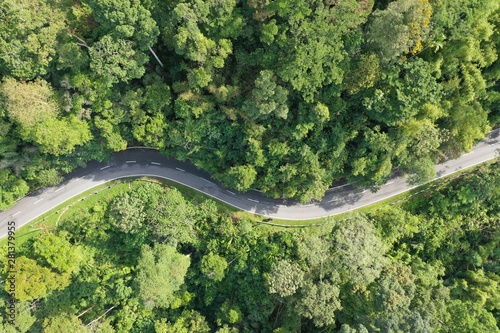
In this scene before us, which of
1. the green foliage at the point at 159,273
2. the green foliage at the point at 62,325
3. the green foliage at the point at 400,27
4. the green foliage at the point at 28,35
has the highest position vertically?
the green foliage at the point at 400,27

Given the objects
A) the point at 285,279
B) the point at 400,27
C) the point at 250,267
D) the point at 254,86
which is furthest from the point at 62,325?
the point at 400,27

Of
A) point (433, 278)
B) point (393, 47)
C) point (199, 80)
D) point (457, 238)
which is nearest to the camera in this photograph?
point (393, 47)

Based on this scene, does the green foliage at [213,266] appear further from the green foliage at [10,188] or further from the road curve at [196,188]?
the green foliage at [10,188]

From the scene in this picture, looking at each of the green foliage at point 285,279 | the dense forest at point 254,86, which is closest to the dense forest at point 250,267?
the green foliage at point 285,279

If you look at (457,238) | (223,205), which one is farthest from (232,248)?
(457,238)

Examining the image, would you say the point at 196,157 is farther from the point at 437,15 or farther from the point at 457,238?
the point at 457,238

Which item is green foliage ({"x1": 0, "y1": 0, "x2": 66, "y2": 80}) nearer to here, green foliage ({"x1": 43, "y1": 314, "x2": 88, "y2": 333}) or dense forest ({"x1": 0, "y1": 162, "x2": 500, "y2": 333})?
dense forest ({"x1": 0, "y1": 162, "x2": 500, "y2": 333})

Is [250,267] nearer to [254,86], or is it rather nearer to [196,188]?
[196,188]
